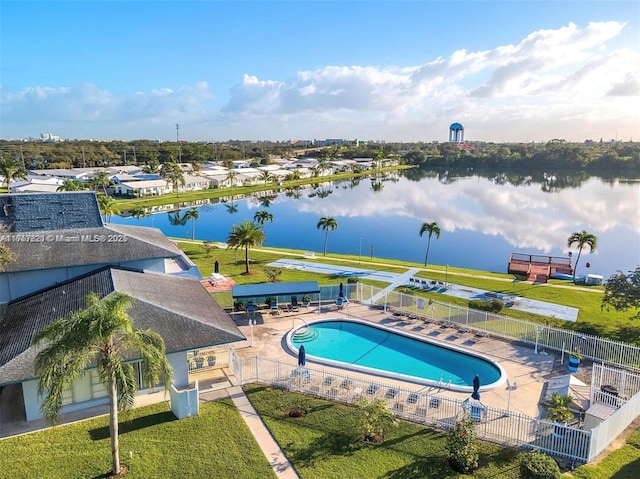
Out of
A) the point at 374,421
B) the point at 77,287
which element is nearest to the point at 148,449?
the point at 374,421

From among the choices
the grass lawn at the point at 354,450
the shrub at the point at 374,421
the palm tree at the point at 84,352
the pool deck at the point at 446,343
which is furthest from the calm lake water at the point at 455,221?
the palm tree at the point at 84,352

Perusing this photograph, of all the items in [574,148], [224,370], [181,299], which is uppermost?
[574,148]

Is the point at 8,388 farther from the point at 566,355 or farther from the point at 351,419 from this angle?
the point at 566,355

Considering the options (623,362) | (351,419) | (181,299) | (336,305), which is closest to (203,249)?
(336,305)

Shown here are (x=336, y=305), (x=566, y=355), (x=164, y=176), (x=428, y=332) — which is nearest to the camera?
(x=566, y=355)

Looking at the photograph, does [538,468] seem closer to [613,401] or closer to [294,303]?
[613,401]

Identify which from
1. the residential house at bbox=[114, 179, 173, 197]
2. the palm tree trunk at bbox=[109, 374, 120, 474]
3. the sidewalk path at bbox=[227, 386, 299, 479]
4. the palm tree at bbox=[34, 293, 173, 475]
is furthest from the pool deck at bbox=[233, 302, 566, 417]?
the residential house at bbox=[114, 179, 173, 197]

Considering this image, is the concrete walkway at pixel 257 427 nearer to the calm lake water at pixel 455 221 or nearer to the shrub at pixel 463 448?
the shrub at pixel 463 448
